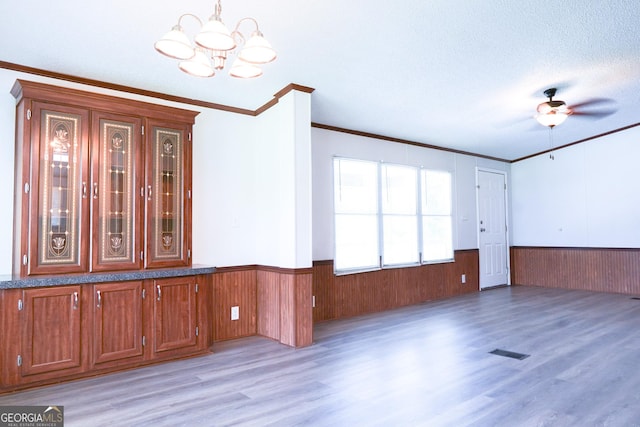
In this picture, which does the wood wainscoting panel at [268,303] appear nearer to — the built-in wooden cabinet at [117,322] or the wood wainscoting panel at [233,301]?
the wood wainscoting panel at [233,301]

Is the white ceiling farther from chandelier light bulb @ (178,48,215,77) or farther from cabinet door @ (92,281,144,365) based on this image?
cabinet door @ (92,281,144,365)

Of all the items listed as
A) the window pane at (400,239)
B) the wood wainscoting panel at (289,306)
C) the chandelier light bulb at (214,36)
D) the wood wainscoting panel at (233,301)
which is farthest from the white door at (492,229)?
the chandelier light bulb at (214,36)

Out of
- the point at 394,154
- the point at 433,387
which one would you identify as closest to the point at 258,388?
the point at 433,387

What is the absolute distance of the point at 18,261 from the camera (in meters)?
3.11

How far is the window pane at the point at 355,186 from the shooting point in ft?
17.6

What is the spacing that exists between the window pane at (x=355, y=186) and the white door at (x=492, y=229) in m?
2.95

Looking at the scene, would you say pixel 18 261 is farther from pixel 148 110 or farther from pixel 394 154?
pixel 394 154

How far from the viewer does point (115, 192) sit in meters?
3.47

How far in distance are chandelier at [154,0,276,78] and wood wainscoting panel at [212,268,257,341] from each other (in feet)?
7.99

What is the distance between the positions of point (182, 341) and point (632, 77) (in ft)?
18.7

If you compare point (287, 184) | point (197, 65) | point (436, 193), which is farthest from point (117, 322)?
point (436, 193)

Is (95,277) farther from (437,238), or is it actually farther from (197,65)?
(437,238)

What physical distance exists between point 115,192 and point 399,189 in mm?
4061

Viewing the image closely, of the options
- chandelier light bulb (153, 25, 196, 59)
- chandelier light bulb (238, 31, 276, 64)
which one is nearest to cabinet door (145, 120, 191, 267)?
chandelier light bulb (153, 25, 196, 59)
